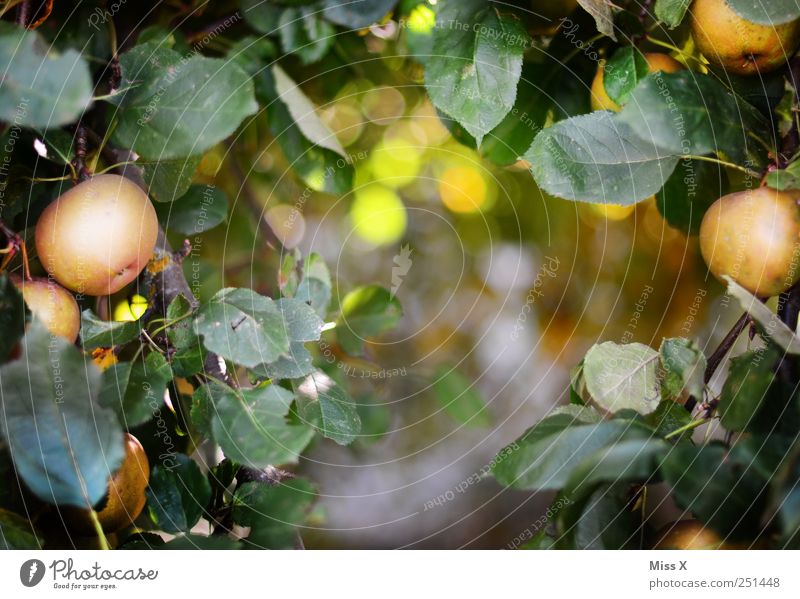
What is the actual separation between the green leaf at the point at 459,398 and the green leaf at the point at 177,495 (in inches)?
6.8

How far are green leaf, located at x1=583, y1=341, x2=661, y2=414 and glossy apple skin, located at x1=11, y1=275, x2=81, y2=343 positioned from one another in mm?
238

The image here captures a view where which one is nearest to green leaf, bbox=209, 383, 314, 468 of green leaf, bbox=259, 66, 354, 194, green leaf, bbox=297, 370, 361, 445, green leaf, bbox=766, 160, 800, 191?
green leaf, bbox=297, 370, 361, 445

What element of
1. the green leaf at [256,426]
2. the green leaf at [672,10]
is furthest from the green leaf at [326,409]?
the green leaf at [672,10]

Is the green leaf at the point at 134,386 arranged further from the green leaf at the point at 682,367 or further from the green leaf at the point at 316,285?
the green leaf at the point at 682,367

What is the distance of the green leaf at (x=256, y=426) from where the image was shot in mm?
307

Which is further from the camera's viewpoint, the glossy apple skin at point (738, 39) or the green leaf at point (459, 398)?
the green leaf at point (459, 398)

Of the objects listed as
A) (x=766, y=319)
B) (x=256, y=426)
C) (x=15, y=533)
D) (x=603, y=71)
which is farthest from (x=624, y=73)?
(x=15, y=533)

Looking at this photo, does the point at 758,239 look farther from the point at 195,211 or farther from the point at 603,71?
the point at 195,211

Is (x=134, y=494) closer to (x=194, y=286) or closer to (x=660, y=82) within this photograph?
(x=194, y=286)

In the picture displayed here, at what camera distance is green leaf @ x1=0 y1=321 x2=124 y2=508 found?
309 millimetres

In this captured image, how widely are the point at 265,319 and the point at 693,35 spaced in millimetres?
237
